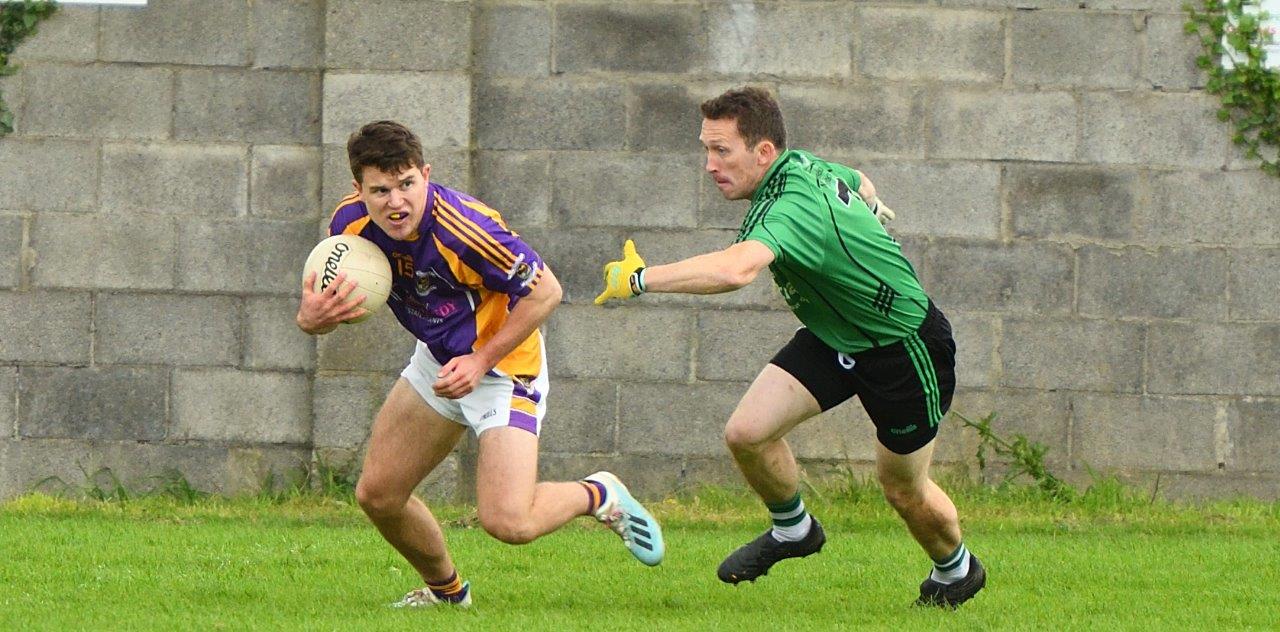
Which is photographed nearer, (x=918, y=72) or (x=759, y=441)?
(x=759, y=441)

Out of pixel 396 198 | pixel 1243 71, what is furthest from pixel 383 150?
pixel 1243 71

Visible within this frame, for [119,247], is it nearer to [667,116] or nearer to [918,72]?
[667,116]

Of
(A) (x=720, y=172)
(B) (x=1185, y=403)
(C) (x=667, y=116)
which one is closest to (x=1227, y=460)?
(B) (x=1185, y=403)

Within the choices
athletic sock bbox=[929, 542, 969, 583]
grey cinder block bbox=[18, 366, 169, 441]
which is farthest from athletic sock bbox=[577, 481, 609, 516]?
grey cinder block bbox=[18, 366, 169, 441]

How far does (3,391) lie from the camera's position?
917cm

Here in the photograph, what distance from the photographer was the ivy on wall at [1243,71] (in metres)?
8.96

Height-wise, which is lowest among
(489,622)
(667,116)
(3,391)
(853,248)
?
(489,622)

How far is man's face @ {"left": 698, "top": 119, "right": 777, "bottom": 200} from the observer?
6.05m

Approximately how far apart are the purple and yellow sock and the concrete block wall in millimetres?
2914

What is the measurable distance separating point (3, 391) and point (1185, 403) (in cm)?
642

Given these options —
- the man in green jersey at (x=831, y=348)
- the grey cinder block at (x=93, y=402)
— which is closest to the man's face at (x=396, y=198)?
the man in green jersey at (x=831, y=348)

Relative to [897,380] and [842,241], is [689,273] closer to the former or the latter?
[842,241]

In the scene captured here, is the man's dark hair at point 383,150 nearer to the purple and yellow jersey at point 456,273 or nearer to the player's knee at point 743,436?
the purple and yellow jersey at point 456,273

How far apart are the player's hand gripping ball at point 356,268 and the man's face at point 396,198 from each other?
0.11m
